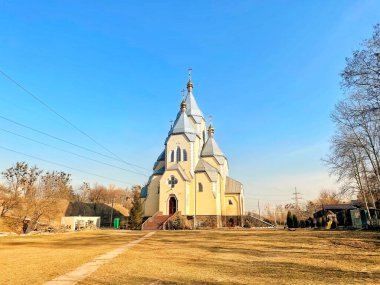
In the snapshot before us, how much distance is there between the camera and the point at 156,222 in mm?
34938

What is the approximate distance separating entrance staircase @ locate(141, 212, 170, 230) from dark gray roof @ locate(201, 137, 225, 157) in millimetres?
11993

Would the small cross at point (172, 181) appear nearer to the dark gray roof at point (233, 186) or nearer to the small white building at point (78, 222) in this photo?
the dark gray roof at point (233, 186)

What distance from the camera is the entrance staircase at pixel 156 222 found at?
34094mm

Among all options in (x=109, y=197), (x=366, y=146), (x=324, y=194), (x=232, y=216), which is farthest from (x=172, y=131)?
(x=324, y=194)

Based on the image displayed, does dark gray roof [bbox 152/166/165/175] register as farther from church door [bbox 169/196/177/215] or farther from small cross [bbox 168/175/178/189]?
church door [bbox 169/196/177/215]

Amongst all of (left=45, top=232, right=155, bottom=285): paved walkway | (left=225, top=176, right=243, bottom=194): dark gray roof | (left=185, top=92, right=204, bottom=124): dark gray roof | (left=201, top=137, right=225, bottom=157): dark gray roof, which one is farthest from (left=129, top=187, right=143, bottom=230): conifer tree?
(left=45, top=232, right=155, bottom=285): paved walkway

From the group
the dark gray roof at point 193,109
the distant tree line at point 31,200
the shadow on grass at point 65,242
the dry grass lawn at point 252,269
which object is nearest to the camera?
the dry grass lawn at point 252,269

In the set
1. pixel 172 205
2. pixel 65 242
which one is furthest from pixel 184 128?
pixel 65 242

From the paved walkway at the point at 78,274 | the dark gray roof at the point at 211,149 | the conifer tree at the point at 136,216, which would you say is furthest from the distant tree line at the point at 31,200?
the paved walkway at the point at 78,274

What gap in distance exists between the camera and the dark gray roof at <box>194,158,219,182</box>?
3873 centimetres

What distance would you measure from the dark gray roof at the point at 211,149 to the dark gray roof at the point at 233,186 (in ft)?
13.4

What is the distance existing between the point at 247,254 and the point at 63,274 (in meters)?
7.14

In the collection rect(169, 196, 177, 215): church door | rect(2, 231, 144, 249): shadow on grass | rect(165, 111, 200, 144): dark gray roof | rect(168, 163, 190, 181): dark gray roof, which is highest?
rect(165, 111, 200, 144): dark gray roof

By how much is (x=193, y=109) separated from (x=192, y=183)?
1285 cm
